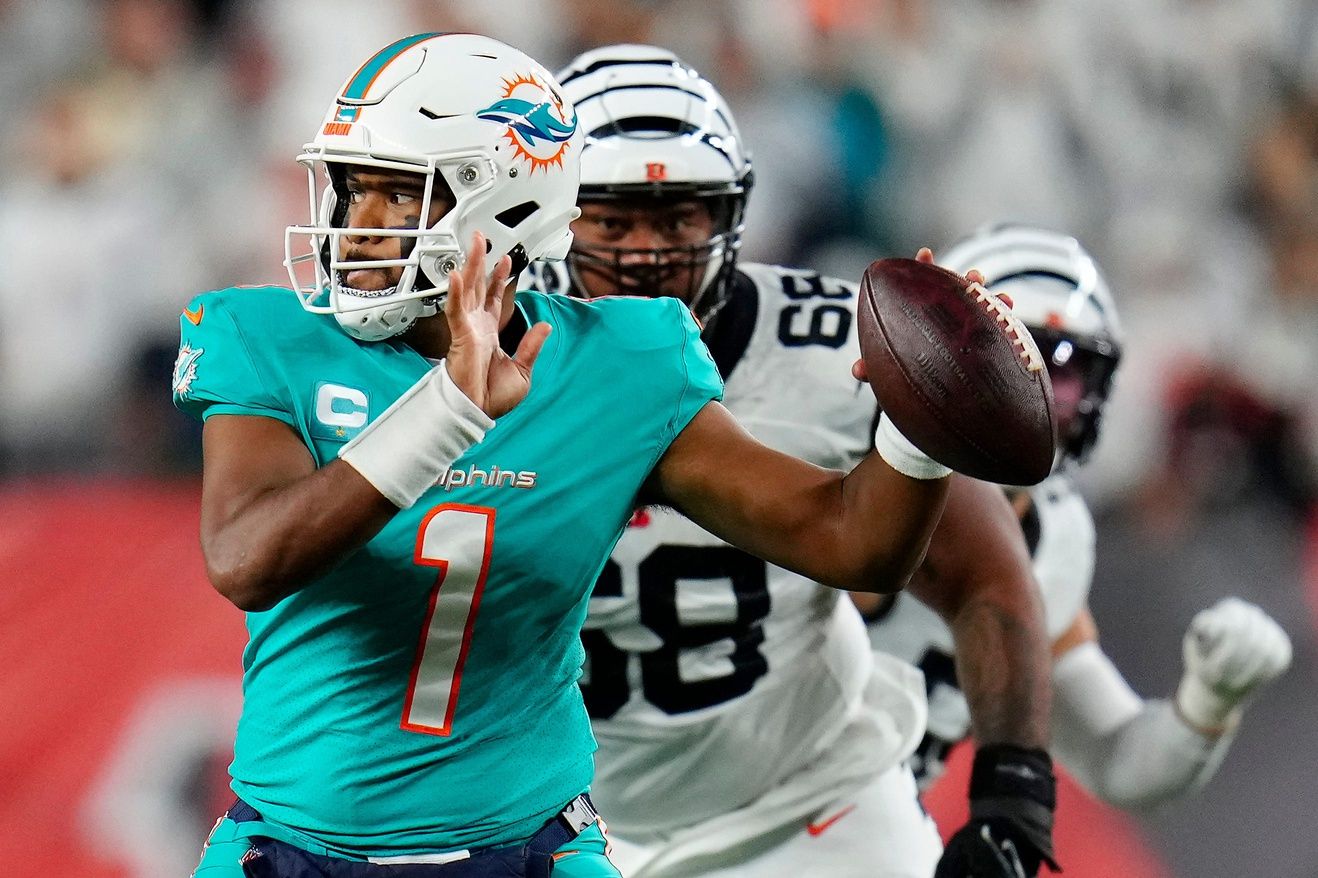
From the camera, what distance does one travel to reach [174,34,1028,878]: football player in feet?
6.39

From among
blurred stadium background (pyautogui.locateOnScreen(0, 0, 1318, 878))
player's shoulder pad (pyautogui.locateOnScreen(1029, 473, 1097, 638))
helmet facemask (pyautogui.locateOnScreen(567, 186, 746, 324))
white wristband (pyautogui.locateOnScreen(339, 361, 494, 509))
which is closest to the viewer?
white wristband (pyautogui.locateOnScreen(339, 361, 494, 509))

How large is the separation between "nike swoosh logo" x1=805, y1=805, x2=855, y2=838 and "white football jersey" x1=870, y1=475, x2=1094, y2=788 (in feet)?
2.23

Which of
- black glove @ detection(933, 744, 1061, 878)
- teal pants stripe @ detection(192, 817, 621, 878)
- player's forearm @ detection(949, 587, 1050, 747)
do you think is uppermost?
teal pants stripe @ detection(192, 817, 621, 878)

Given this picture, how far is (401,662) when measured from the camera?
199cm

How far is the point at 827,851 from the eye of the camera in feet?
9.39

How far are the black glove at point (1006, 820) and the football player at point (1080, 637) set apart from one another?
793 millimetres

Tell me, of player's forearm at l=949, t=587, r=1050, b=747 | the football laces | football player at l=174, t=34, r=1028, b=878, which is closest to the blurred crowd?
player's forearm at l=949, t=587, r=1050, b=747

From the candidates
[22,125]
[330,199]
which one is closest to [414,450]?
[330,199]

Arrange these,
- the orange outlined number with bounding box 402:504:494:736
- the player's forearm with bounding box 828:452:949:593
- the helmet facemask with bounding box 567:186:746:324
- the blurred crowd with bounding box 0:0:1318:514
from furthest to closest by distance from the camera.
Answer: the blurred crowd with bounding box 0:0:1318:514, the helmet facemask with bounding box 567:186:746:324, the orange outlined number with bounding box 402:504:494:736, the player's forearm with bounding box 828:452:949:593

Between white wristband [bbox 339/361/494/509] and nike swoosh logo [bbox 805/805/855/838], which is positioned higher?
white wristband [bbox 339/361/494/509]

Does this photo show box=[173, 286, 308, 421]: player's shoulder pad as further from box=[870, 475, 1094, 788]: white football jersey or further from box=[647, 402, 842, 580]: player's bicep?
box=[870, 475, 1094, 788]: white football jersey

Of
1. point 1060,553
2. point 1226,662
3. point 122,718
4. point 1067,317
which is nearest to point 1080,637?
point 1060,553

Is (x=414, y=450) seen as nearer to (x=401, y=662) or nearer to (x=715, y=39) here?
(x=401, y=662)

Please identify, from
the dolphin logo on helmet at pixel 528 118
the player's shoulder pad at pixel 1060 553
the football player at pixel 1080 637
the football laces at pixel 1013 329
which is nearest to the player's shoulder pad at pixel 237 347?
the dolphin logo on helmet at pixel 528 118
